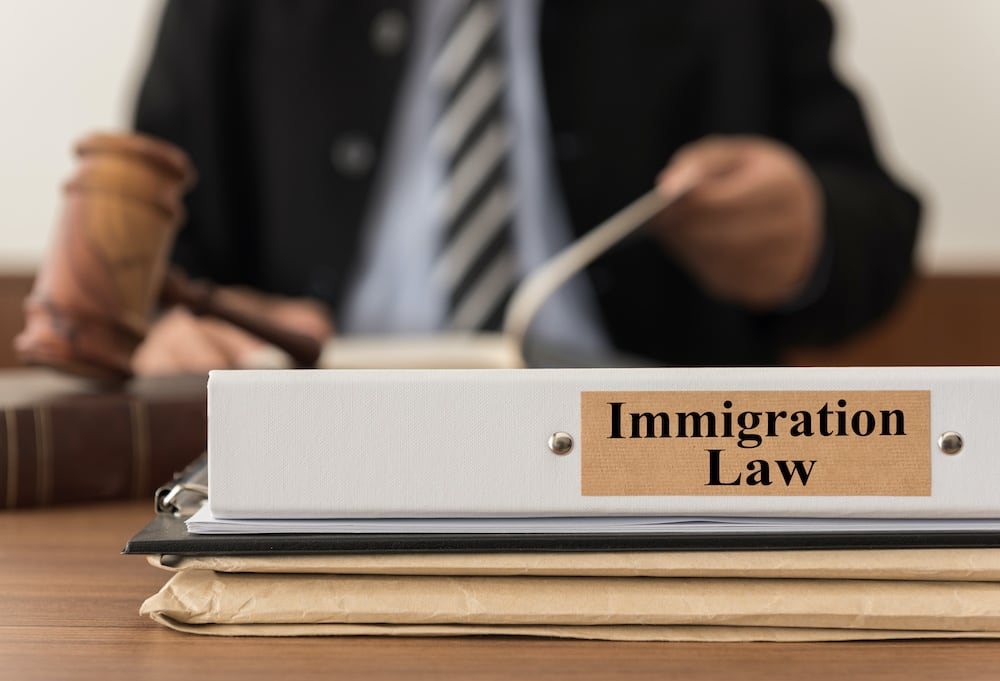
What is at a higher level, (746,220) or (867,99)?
(867,99)

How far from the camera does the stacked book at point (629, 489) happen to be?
0.24 meters

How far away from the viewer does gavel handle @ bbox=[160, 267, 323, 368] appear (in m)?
0.49

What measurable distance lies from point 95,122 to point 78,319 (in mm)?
1129

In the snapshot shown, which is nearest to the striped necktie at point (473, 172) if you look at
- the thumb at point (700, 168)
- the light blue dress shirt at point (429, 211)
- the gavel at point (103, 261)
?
the light blue dress shirt at point (429, 211)

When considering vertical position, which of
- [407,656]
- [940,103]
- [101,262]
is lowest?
[407,656]

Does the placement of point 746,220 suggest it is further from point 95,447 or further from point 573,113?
point 95,447

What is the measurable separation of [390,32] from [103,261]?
78cm

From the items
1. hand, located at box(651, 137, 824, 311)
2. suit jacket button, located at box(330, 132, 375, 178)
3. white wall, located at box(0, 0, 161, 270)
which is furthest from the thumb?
white wall, located at box(0, 0, 161, 270)

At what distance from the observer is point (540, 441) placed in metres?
0.24

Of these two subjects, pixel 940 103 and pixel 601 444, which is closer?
pixel 601 444

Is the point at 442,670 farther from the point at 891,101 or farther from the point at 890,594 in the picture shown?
the point at 891,101

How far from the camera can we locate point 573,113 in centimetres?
115

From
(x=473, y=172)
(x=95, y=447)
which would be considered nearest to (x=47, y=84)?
(x=473, y=172)

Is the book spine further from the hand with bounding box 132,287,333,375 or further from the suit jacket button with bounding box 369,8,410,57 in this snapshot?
the suit jacket button with bounding box 369,8,410,57
